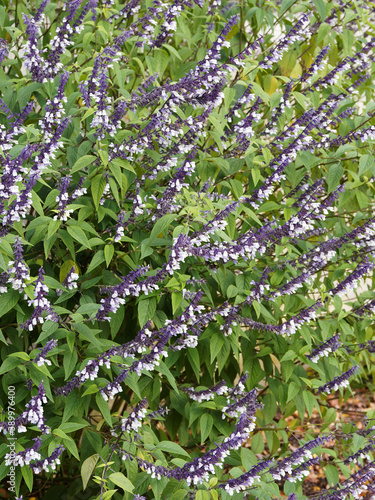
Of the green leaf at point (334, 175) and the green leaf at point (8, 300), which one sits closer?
the green leaf at point (8, 300)

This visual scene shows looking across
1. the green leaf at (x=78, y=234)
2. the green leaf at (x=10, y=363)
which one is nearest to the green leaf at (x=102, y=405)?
the green leaf at (x=10, y=363)

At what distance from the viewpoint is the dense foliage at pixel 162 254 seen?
2895 mm

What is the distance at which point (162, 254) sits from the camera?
3533 mm

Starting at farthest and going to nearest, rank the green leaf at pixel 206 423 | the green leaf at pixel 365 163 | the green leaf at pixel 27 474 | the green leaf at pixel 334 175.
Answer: the green leaf at pixel 334 175, the green leaf at pixel 365 163, the green leaf at pixel 206 423, the green leaf at pixel 27 474

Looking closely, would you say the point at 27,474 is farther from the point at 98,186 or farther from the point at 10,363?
the point at 98,186

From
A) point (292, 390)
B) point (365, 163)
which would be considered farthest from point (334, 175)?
point (292, 390)

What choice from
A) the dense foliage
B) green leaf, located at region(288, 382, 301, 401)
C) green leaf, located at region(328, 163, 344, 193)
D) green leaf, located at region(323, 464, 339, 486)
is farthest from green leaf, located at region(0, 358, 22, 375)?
green leaf, located at region(328, 163, 344, 193)

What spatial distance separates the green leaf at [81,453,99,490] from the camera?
2980 millimetres

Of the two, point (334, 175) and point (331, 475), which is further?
point (334, 175)

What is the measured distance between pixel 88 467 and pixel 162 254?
1.34 meters

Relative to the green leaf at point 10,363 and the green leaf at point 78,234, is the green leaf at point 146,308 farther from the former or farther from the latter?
the green leaf at point 10,363

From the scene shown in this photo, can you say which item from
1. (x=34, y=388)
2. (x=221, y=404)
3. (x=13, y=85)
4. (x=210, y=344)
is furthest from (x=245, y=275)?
(x=13, y=85)

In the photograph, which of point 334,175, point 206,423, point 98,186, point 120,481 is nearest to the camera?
point 120,481

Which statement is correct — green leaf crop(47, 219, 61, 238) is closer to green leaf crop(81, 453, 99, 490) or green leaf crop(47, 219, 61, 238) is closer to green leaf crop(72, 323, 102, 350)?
green leaf crop(72, 323, 102, 350)
